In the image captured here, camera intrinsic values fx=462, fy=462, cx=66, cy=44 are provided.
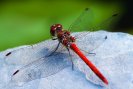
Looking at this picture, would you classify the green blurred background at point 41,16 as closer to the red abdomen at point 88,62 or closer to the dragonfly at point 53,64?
the dragonfly at point 53,64

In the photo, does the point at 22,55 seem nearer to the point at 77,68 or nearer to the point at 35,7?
the point at 77,68

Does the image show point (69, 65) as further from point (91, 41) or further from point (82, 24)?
point (82, 24)

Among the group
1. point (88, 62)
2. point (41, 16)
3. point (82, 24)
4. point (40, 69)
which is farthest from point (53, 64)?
point (41, 16)

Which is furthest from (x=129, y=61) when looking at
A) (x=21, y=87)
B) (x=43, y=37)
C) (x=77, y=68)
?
(x=43, y=37)

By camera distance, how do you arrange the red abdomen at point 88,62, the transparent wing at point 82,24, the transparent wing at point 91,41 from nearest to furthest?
the red abdomen at point 88,62, the transparent wing at point 91,41, the transparent wing at point 82,24

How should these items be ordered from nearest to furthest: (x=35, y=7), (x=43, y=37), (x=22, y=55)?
(x=22, y=55), (x=43, y=37), (x=35, y=7)

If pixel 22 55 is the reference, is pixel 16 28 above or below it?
below

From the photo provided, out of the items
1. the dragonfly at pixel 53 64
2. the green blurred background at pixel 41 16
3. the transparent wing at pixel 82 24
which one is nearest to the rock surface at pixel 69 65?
the dragonfly at pixel 53 64
